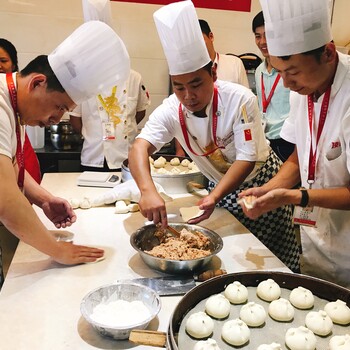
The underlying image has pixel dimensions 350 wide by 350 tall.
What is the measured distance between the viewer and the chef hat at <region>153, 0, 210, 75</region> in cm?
176

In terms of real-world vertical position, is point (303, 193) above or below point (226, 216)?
above

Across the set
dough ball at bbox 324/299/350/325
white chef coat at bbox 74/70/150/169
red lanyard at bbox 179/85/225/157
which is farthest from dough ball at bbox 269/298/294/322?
white chef coat at bbox 74/70/150/169

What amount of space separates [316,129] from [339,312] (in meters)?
0.74

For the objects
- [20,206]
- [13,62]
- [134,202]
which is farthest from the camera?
[13,62]

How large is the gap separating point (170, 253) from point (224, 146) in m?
0.71

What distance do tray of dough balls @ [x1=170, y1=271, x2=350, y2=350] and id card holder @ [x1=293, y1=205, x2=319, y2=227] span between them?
39cm

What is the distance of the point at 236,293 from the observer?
120 cm

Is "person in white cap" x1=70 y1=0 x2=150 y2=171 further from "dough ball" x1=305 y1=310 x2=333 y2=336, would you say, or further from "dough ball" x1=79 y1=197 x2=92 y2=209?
"dough ball" x1=305 y1=310 x2=333 y2=336

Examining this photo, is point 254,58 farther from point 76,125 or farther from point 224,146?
point 224,146

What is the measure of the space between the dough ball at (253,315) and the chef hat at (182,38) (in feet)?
3.47

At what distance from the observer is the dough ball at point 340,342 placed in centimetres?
99

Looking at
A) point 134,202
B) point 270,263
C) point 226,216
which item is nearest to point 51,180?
point 134,202

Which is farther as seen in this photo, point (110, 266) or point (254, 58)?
point (254, 58)

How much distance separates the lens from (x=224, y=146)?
6.49 feet
